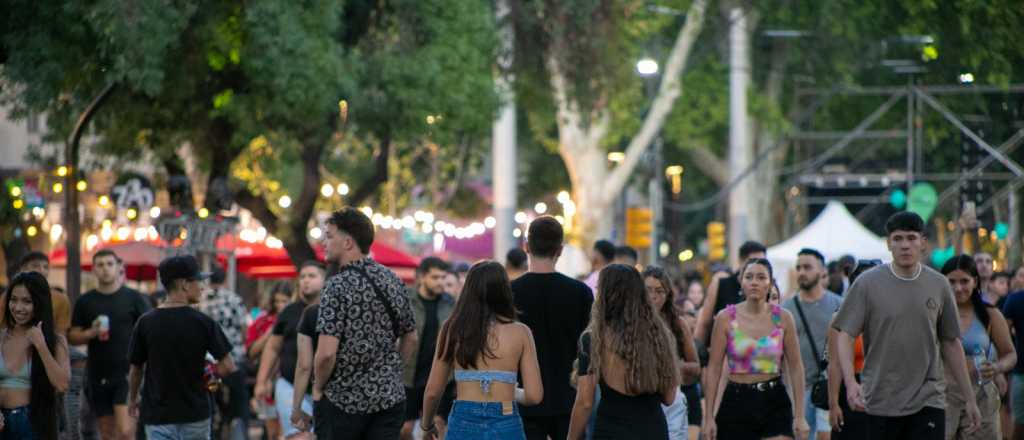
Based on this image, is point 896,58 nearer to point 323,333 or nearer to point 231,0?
point 231,0

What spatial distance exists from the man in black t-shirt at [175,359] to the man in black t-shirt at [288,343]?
1642mm

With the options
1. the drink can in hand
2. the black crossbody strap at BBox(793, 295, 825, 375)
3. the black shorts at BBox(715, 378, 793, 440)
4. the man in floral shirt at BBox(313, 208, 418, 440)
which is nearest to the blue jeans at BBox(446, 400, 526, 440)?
the man in floral shirt at BBox(313, 208, 418, 440)

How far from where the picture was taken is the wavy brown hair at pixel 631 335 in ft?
31.8

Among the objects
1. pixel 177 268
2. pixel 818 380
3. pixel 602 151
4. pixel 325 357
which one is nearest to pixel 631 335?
pixel 325 357

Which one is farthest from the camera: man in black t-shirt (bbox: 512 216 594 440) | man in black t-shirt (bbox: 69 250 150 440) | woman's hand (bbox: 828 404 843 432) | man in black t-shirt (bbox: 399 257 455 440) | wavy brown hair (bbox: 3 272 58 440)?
man in black t-shirt (bbox: 69 250 150 440)

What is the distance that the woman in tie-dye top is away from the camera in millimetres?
11773

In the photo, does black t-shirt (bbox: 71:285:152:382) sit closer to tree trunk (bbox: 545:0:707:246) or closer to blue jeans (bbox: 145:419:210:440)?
blue jeans (bbox: 145:419:210:440)

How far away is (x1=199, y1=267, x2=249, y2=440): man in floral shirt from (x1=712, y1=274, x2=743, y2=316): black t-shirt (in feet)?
14.1

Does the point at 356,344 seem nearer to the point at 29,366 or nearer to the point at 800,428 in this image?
the point at 29,366

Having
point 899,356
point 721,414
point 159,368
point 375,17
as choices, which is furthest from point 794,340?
point 375,17

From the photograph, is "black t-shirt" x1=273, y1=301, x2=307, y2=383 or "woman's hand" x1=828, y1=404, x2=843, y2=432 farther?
"black t-shirt" x1=273, y1=301, x2=307, y2=383

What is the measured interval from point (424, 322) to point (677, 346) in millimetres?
3134

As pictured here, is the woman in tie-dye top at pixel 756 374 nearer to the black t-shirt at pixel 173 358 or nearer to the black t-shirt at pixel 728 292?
the black t-shirt at pixel 728 292

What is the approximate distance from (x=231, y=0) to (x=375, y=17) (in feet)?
11.8
